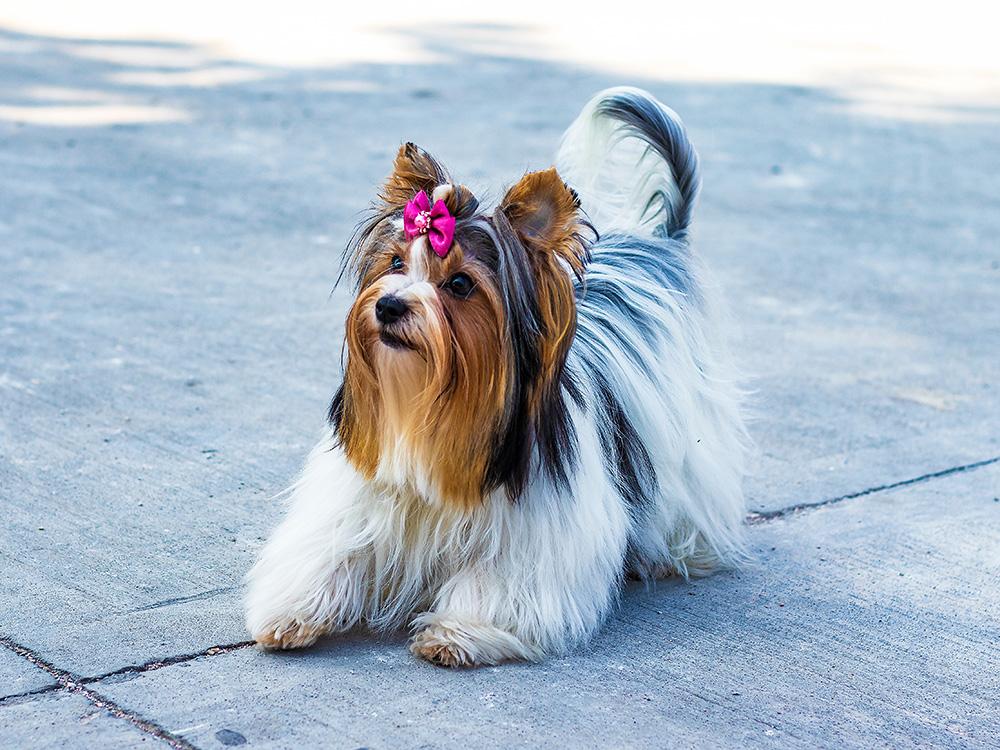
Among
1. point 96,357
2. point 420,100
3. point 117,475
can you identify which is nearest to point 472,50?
point 420,100

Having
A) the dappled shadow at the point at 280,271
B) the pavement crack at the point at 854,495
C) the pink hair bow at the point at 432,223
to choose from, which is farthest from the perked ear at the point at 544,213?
the pavement crack at the point at 854,495

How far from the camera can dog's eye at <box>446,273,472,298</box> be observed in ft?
10.9

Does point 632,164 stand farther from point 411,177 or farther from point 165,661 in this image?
point 165,661

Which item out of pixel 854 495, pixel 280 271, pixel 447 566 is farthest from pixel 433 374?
pixel 280 271

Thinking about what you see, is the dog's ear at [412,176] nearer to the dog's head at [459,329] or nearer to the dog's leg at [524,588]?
the dog's head at [459,329]

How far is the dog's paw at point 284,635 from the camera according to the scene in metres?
3.55

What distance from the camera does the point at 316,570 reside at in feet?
12.0

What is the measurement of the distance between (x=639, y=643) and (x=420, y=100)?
800 centimetres

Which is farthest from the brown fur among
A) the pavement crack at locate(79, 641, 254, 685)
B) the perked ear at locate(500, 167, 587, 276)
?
the pavement crack at locate(79, 641, 254, 685)

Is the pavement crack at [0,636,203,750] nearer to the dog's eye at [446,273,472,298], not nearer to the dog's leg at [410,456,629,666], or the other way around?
the dog's leg at [410,456,629,666]

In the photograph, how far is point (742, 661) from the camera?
3.69m

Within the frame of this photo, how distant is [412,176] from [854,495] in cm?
213

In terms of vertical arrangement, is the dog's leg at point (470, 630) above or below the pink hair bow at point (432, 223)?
below

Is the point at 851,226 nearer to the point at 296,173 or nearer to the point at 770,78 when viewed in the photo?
the point at 296,173
